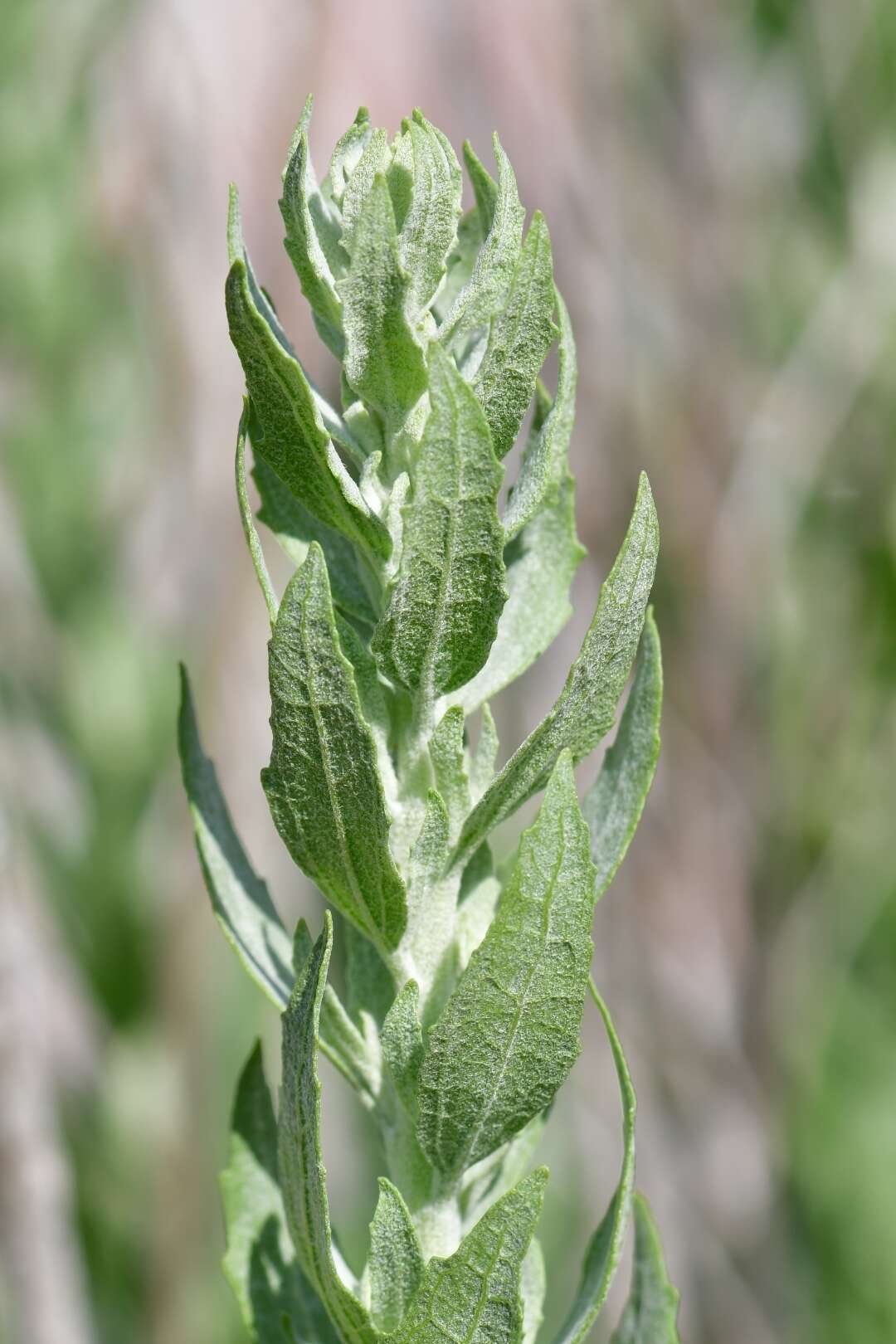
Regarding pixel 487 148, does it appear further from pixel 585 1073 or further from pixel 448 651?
pixel 448 651

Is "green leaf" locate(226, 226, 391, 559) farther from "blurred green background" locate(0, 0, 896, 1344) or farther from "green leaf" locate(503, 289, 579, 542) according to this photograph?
"blurred green background" locate(0, 0, 896, 1344)

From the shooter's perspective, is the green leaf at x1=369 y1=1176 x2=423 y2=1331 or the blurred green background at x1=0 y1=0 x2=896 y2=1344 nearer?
the green leaf at x1=369 y1=1176 x2=423 y2=1331

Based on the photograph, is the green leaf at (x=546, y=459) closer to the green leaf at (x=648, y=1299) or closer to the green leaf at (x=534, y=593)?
the green leaf at (x=534, y=593)

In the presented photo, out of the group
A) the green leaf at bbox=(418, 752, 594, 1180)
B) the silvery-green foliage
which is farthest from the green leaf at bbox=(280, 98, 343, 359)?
the green leaf at bbox=(418, 752, 594, 1180)

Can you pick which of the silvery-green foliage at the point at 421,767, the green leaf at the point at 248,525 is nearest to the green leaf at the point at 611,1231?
the silvery-green foliage at the point at 421,767

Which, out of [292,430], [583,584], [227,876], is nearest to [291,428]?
[292,430]

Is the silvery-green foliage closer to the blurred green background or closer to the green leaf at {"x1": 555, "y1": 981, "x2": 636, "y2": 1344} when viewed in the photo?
the green leaf at {"x1": 555, "y1": 981, "x2": 636, "y2": 1344}

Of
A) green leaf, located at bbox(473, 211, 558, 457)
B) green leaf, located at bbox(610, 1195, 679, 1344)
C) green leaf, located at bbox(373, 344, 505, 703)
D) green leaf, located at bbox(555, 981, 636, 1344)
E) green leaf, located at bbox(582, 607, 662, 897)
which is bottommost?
green leaf, located at bbox(610, 1195, 679, 1344)

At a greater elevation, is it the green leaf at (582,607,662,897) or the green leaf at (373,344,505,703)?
the green leaf at (373,344,505,703)


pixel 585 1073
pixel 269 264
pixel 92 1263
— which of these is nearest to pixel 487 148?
pixel 269 264
